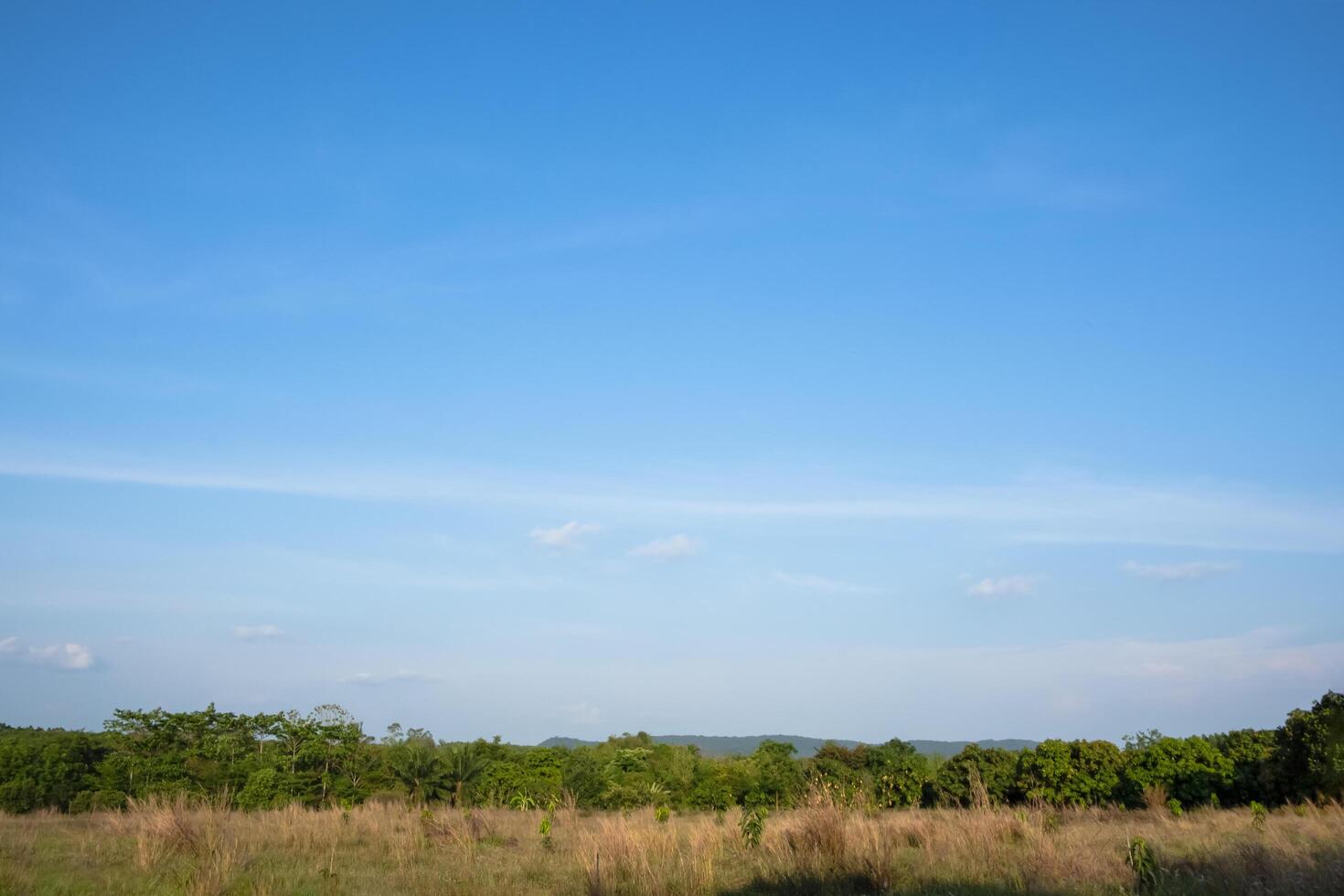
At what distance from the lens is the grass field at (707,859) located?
36.6ft

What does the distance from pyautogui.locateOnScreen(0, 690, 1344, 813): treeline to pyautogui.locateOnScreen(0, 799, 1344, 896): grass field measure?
10.8 feet

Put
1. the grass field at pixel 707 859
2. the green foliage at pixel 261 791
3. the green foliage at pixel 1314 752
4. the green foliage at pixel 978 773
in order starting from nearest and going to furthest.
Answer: the grass field at pixel 707 859 < the green foliage at pixel 1314 752 < the green foliage at pixel 261 791 < the green foliage at pixel 978 773

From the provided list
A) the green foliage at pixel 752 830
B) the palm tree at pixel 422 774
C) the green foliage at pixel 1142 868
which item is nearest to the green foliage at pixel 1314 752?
the green foliage at pixel 1142 868

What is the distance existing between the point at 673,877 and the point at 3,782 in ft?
79.2

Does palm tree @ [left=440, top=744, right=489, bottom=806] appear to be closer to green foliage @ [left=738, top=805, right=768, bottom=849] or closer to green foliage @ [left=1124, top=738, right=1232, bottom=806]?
green foliage @ [left=738, top=805, right=768, bottom=849]

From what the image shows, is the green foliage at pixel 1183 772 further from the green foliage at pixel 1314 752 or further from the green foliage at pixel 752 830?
the green foliage at pixel 752 830

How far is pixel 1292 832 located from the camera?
15.2m

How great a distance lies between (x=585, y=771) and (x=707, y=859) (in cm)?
2420

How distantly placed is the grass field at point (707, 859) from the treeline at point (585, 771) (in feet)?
10.8

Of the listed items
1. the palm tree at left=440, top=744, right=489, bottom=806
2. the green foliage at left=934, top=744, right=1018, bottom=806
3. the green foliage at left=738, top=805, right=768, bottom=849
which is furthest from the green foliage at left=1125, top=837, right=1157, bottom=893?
the palm tree at left=440, top=744, right=489, bottom=806

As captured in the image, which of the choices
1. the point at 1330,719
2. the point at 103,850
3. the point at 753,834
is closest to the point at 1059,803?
the point at 1330,719

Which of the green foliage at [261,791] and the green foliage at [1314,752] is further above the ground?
the green foliage at [1314,752]

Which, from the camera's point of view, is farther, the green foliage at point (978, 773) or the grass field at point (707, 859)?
the green foliage at point (978, 773)

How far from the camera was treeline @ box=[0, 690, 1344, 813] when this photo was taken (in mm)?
24859
